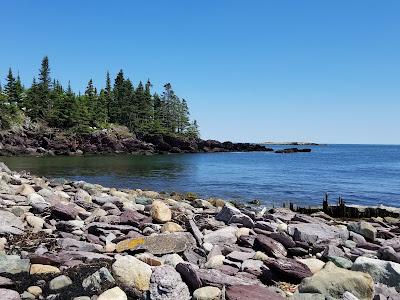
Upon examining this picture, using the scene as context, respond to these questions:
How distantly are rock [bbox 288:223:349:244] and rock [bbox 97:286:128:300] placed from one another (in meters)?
6.05

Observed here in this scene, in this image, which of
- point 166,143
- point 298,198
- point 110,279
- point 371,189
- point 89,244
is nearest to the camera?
point 110,279

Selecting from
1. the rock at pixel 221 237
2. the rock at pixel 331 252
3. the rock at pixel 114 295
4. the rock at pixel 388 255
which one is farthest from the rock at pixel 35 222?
the rock at pixel 388 255

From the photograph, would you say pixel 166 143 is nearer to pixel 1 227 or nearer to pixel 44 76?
pixel 44 76

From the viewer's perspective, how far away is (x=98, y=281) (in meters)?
6.71

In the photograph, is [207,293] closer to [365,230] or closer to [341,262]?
[341,262]

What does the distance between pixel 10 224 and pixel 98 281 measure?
13.9 feet

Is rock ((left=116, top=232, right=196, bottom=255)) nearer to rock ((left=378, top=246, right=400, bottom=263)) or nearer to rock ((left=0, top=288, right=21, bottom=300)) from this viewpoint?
rock ((left=0, top=288, right=21, bottom=300))

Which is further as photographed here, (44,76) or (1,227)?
(44,76)

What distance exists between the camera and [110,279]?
6.76 meters

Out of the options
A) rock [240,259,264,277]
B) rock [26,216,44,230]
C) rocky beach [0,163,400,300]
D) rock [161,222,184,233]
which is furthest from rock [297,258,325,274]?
rock [26,216,44,230]

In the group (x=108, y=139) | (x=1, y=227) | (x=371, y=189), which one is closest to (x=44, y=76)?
(x=108, y=139)

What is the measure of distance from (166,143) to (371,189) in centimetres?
7743

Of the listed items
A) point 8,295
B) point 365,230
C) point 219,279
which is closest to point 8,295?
point 8,295

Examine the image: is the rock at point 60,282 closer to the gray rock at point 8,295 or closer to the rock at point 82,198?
the gray rock at point 8,295
